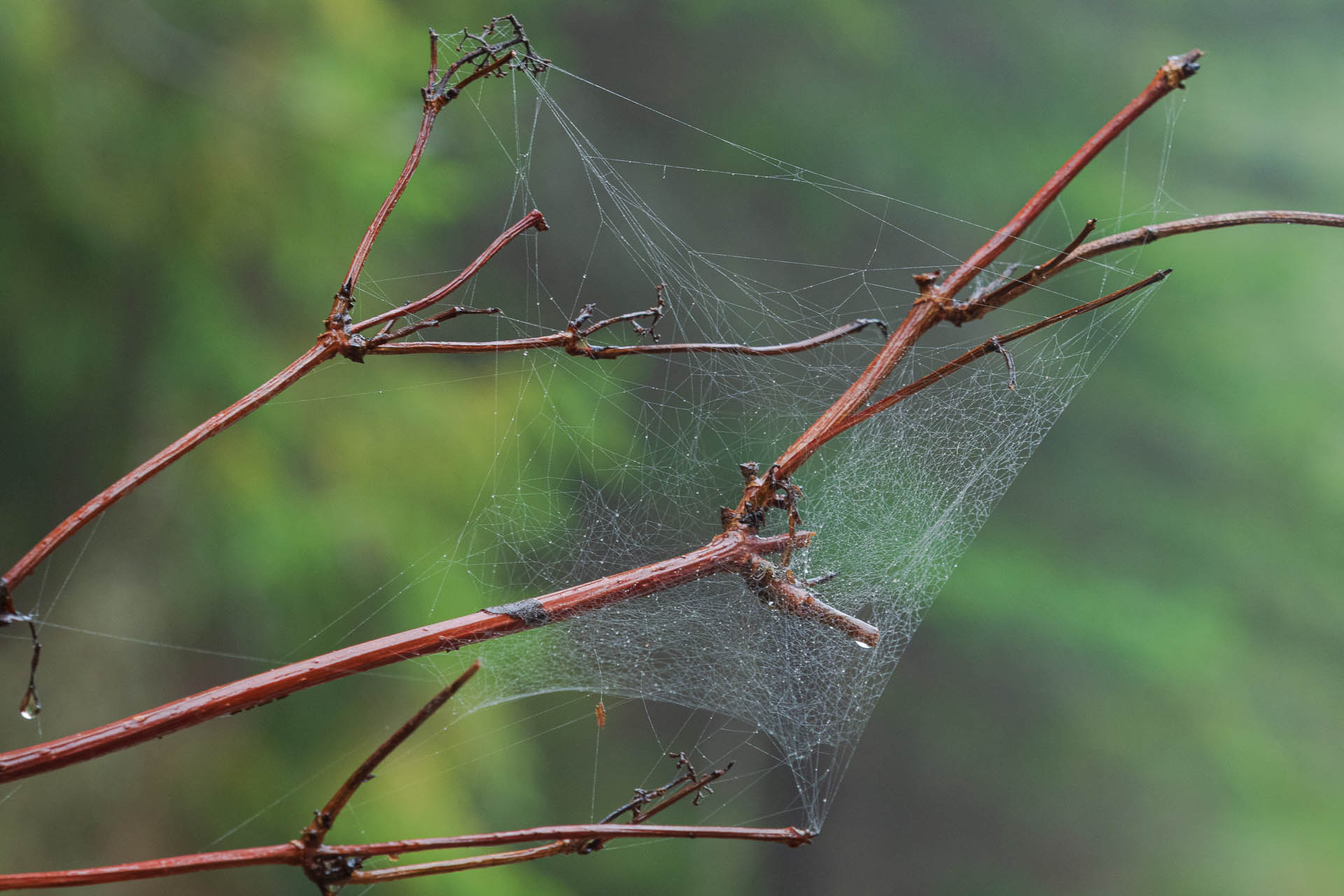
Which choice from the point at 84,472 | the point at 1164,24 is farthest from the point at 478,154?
the point at 1164,24

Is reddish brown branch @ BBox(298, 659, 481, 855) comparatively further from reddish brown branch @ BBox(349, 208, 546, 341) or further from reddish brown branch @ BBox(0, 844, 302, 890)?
reddish brown branch @ BBox(349, 208, 546, 341)

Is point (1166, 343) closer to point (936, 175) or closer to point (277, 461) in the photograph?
point (936, 175)

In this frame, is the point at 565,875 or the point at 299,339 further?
the point at 565,875

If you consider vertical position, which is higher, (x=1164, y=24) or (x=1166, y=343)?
(x=1164, y=24)

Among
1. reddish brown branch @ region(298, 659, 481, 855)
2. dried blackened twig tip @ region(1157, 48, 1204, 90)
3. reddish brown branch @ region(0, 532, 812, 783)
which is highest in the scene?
dried blackened twig tip @ region(1157, 48, 1204, 90)

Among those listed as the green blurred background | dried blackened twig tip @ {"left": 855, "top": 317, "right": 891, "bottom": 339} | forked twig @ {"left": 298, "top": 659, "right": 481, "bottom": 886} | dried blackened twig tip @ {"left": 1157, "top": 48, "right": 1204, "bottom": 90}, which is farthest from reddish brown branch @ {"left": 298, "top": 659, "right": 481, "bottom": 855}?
the green blurred background

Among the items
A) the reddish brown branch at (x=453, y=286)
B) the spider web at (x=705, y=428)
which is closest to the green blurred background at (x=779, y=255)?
the spider web at (x=705, y=428)

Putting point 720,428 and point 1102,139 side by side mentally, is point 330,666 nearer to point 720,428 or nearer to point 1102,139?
point 1102,139
